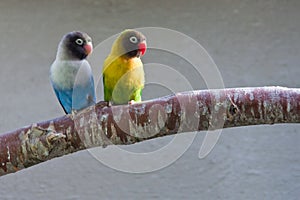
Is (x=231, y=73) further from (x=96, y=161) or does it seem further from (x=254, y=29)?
(x=96, y=161)

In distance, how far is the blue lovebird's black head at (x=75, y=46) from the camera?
1327 millimetres

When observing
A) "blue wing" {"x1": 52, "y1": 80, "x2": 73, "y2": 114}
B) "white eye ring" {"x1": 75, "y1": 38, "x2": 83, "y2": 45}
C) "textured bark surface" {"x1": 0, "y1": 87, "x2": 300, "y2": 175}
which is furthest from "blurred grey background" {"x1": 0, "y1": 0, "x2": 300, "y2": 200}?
"textured bark surface" {"x1": 0, "y1": 87, "x2": 300, "y2": 175}

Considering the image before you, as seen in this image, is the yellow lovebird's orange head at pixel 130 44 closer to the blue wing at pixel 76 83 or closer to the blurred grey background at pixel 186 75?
the blue wing at pixel 76 83

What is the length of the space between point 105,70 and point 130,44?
112mm

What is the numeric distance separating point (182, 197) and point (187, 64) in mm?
440

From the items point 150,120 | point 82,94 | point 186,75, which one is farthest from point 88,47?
point 186,75

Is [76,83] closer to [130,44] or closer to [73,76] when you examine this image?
[73,76]

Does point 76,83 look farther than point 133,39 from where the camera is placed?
Yes

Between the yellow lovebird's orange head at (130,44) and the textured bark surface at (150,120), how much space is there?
29cm

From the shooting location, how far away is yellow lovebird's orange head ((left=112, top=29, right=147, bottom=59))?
1.28m

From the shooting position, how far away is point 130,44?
1309 mm

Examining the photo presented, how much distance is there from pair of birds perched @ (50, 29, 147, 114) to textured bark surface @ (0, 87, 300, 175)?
308mm

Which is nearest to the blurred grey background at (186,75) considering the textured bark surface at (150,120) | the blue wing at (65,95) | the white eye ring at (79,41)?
the blue wing at (65,95)

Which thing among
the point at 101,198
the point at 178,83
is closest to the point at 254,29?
the point at 178,83
